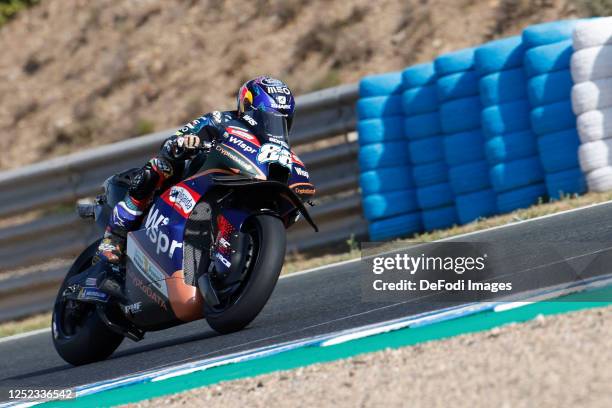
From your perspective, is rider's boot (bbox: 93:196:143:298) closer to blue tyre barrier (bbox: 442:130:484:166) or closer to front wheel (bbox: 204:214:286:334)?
front wheel (bbox: 204:214:286:334)

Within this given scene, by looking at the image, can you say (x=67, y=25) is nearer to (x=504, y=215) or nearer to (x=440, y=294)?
(x=504, y=215)

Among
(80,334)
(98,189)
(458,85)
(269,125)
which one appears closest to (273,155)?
(269,125)

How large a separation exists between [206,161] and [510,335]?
2353 mm

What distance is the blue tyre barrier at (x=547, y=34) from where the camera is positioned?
30.6 ft

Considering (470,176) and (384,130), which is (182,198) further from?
(384,130)

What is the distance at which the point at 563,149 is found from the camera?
30.3ft

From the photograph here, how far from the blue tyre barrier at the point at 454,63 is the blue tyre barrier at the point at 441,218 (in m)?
1.27

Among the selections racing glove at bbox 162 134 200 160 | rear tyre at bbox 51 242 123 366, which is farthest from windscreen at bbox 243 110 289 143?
rear tyre at bbox 51 242 123 366

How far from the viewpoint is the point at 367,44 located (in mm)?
17188

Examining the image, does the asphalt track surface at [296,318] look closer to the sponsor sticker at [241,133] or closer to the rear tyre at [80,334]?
the rear tyre at [80,334]

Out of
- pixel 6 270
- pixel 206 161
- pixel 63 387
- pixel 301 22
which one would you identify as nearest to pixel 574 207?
pixel 206 161

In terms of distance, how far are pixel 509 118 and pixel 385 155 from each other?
1.31 meters

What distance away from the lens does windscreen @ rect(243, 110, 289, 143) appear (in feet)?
19.4

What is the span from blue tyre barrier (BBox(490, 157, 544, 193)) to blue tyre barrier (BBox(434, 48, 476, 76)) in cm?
102
